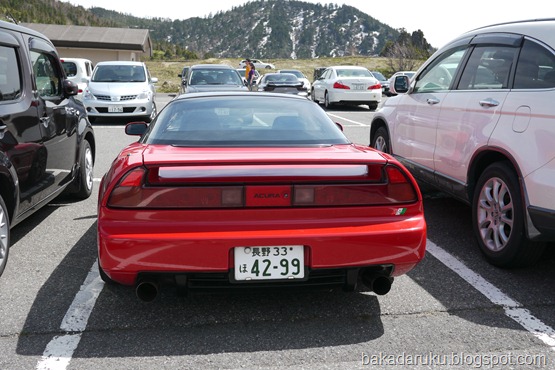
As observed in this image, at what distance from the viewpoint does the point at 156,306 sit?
3.33 metres

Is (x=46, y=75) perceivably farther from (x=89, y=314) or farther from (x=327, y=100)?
(x=327, y=100)

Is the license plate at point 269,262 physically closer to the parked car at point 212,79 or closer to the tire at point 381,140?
the tire at point 381,140

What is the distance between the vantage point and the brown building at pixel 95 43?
157 feet

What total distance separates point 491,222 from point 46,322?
3.05 meters

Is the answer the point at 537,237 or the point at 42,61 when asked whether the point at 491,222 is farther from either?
the point at 42,61

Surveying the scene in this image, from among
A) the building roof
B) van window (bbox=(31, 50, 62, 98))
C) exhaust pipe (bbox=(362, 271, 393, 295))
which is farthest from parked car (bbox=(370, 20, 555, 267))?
the building roof

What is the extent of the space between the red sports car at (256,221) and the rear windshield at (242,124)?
0.36 metres

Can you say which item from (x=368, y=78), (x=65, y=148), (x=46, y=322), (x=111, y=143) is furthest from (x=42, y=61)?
(x=368, y=78)

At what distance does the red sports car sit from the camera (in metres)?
2.79

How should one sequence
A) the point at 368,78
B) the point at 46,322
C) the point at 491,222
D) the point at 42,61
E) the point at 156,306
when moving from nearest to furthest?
the point at 46,322 → the point at 156,306 → the point at 491,222 → the point at 42,61 → the point at 368,78

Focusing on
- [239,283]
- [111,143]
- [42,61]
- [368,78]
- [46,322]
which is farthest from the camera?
[368,78]

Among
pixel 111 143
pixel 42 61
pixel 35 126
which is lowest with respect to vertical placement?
pixel 111 143

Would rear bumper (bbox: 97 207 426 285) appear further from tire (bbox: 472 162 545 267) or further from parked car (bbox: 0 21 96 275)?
parked car (bbox: 0 21 96 275)

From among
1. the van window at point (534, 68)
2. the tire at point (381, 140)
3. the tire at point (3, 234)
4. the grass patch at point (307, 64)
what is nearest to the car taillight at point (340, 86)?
the tire at point (381, 140)
